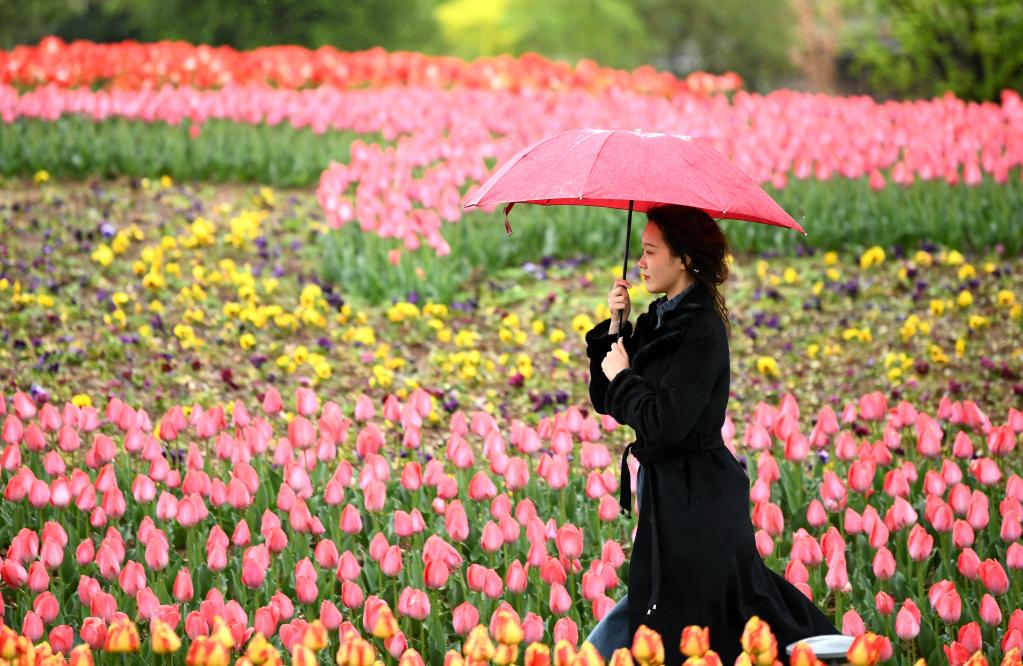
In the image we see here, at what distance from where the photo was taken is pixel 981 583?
343cm

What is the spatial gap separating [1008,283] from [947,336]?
2.48ft

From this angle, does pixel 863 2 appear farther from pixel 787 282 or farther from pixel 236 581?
pixel 236 581

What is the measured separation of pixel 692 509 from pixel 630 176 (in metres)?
0.79

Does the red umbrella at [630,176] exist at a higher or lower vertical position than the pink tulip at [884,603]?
higher

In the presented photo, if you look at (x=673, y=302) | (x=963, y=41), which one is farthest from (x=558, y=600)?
(x=963, y=41)

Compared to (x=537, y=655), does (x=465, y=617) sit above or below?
below

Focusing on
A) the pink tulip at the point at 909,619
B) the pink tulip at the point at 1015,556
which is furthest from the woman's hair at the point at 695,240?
the pink tulip at the point at 1015,556

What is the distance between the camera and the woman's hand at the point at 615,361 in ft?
9.31

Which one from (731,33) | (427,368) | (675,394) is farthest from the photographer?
(731,33)

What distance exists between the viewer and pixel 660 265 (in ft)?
9.16

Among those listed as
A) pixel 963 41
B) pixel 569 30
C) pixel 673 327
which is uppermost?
pixel 569 30

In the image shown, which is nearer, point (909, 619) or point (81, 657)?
point (81, 657)

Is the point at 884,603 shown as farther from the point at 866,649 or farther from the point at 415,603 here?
the point at 415,603

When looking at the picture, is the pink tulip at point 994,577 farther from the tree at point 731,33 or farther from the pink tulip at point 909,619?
the tree at point 731,33
